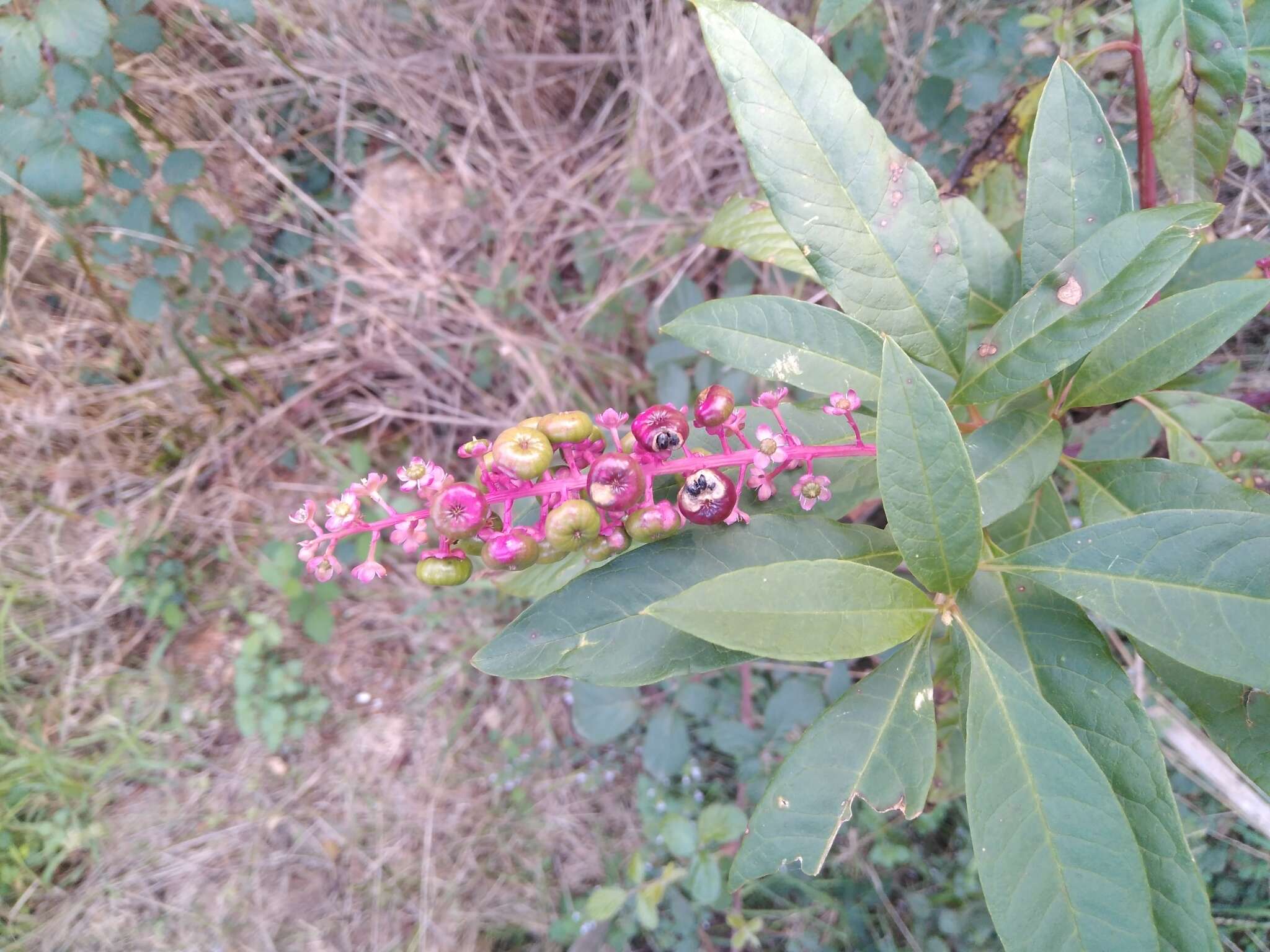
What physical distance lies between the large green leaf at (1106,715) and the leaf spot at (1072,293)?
57 cm

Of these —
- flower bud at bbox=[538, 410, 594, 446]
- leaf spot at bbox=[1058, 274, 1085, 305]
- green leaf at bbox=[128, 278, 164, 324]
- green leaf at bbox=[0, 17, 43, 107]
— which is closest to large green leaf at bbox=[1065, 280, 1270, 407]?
leaf spot at bbox=[1058, 274, 1085, 305]

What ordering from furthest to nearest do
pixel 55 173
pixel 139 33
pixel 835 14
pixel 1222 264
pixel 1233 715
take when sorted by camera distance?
1. pixel 139 33
2. pixel 55 173
3. pixel 1222 264
4. pixel 835 14
5. pixel 1233 715

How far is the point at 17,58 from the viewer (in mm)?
2271

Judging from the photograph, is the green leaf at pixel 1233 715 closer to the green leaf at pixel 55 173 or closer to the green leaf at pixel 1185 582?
the green leaf at pixel 1185 582

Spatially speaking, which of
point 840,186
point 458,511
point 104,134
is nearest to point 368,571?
point 458,511

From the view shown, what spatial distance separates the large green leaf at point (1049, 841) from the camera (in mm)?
1155

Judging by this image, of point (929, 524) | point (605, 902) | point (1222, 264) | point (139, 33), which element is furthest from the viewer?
point (605, 902)

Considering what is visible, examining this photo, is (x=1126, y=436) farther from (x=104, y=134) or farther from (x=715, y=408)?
(x=104, y=134)

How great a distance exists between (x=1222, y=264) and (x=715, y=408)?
1.68 m

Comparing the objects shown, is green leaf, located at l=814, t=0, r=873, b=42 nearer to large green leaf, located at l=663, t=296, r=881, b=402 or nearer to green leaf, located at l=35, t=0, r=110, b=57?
large green leaf, located at l=663, t=296, r=881, b=402

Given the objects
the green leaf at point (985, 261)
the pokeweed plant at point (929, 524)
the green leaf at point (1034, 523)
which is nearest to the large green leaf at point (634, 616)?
the pokeweed plant at point (929, 524)

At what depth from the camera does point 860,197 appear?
157 centimetres

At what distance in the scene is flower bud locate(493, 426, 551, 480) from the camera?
4.41ft

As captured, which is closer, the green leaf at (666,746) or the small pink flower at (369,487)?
the small pink flower at (369,487)
